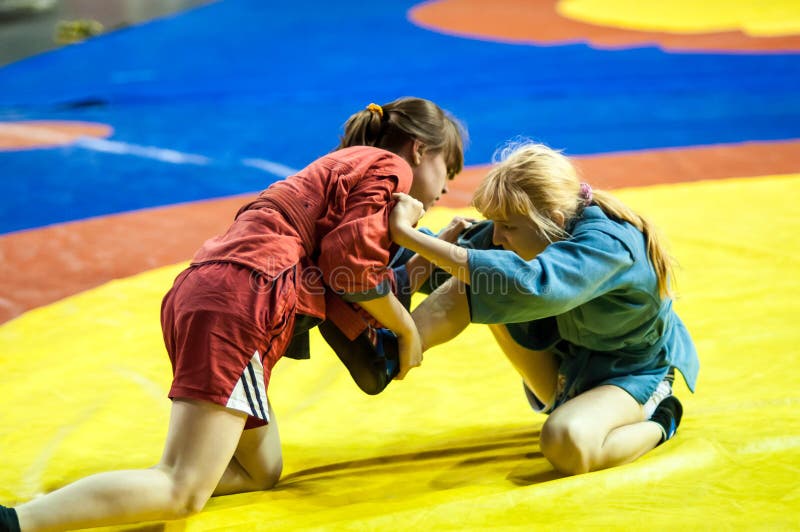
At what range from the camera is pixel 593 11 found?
28.8ft

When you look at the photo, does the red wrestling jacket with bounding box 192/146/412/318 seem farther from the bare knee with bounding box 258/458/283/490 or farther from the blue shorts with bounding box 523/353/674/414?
the blue shorts with bounding box 523/353/674/414

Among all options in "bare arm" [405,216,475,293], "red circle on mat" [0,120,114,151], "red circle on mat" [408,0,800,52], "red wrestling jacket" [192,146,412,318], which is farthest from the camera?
"red circle on mat" [408,0,800,52]

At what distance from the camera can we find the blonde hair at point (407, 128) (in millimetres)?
2357

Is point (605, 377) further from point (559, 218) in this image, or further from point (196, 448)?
point (196, 448)

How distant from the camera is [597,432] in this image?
2094mm

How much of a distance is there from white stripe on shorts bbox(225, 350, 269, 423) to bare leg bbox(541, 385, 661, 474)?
1.99 feet

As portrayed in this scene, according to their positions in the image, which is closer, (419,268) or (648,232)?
(648,232)

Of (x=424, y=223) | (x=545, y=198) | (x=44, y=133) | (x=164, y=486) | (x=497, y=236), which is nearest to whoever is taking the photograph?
(x=164, y=486)

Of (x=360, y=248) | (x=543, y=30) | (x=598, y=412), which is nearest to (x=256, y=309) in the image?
(x=360, y=248)

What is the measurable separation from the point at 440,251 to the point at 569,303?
0.29 meters

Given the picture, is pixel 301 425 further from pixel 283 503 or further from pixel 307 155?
pixel 307 155

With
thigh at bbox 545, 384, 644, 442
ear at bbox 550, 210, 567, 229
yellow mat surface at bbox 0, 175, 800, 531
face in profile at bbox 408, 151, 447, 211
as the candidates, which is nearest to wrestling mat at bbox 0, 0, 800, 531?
yellow mat surface at bbox 0, 175, 800, 531

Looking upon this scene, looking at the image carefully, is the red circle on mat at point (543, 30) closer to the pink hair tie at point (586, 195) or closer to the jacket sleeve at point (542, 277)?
the pink hair tie at point (586, 195)

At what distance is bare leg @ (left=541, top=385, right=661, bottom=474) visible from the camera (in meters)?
2.05
